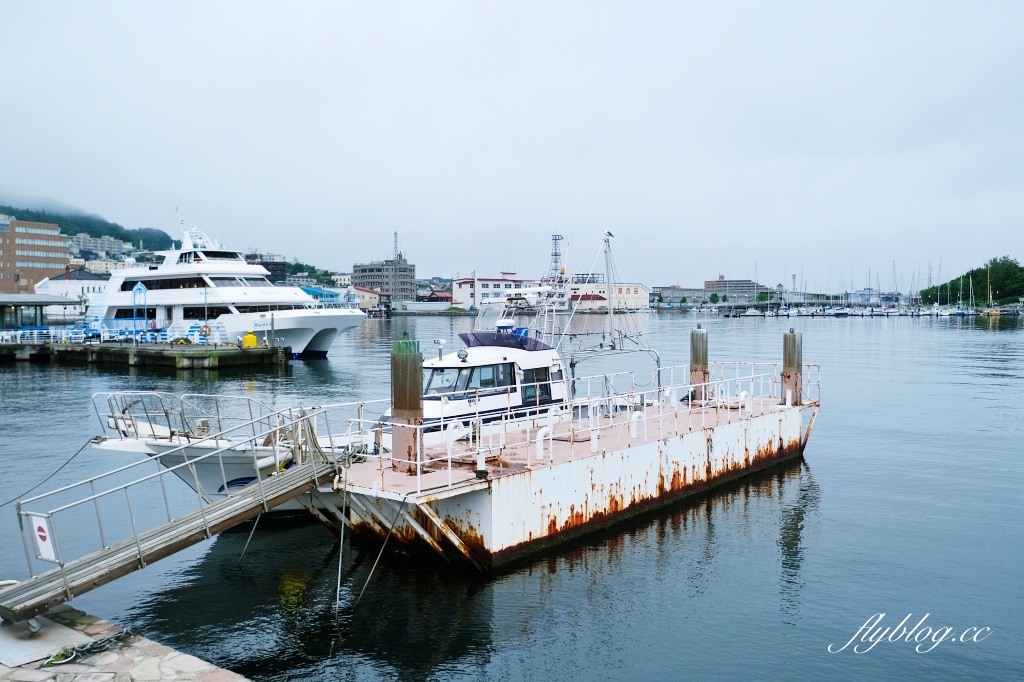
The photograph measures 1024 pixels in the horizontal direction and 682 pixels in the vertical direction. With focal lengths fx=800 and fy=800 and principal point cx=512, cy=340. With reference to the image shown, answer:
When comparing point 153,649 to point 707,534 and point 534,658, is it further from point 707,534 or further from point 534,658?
point 707,534

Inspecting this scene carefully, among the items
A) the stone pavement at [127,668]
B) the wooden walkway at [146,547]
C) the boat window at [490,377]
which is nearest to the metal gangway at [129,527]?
the wooden walkway at [146,547]

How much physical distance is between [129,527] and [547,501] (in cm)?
1012

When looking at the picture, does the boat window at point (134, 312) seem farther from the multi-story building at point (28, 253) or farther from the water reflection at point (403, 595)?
the multi-story building at point (28, 253)

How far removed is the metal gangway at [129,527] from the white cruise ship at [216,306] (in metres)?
43.3

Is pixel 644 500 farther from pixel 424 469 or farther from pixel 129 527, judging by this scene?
pixel 129 527

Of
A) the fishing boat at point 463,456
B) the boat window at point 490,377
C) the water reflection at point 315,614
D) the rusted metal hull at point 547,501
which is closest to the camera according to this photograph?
the water reflection at point 315,614

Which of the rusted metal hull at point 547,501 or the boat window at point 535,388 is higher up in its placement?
the boat window at point 535,388

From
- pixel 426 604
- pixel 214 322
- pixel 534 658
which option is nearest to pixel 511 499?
pixel 426 604

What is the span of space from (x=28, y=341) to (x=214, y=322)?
16313 mm

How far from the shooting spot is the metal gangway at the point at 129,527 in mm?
11609

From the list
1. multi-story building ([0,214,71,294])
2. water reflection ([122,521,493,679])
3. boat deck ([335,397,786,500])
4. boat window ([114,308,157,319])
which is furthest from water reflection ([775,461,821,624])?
multi-story building ([0,214,71,294])

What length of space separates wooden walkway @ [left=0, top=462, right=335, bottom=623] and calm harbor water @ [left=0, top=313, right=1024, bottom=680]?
164 cm

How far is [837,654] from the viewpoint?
1320cm

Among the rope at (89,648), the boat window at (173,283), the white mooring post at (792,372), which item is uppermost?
the boat window at (173,283)
